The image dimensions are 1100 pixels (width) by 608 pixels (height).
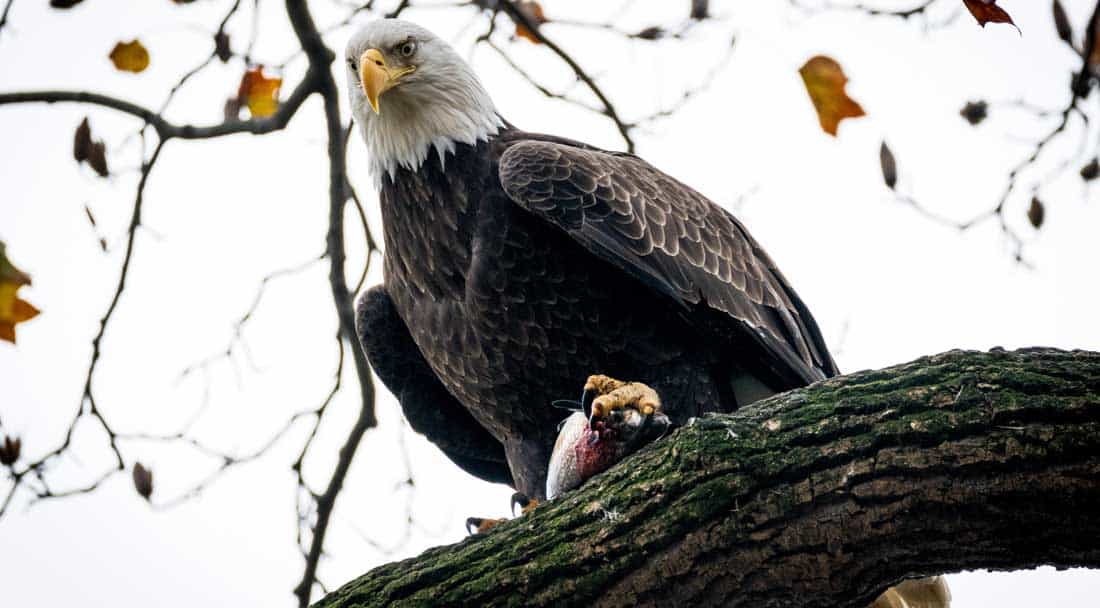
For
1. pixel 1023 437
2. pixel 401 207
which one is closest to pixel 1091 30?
pixel 1023 437

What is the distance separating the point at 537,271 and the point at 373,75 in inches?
35.9

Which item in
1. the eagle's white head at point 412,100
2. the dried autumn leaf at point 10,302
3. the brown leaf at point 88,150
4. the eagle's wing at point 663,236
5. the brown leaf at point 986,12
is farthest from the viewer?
the eagle's white head at point 412,100

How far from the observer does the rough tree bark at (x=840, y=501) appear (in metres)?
2.26

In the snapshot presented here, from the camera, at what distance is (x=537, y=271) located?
3.73 metres

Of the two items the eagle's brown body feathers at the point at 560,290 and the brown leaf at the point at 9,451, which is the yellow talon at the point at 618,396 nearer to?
the eagle's brown body feathers at the point at 560,290

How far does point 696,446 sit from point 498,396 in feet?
4.79

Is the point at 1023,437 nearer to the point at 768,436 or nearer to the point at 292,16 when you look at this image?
the point at 768,436

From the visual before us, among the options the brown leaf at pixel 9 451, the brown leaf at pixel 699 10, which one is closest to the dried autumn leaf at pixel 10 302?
the brown leaf at pixel 9 451

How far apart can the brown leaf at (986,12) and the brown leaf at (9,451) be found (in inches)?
132

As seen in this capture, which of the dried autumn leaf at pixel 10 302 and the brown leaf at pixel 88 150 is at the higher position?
the brown leaf at pixel 88 150

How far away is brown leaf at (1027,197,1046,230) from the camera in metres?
3.84

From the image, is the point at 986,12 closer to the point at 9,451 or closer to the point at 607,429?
the point at 607,429

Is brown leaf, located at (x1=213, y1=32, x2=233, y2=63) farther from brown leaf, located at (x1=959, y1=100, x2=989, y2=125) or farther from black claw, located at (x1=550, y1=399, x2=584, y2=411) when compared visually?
brown leaf, located at (x1=959, y1=100, x2=989, y2=125)

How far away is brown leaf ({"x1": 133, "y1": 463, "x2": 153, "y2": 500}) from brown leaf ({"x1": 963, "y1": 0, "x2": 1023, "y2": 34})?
3157 millimetres
